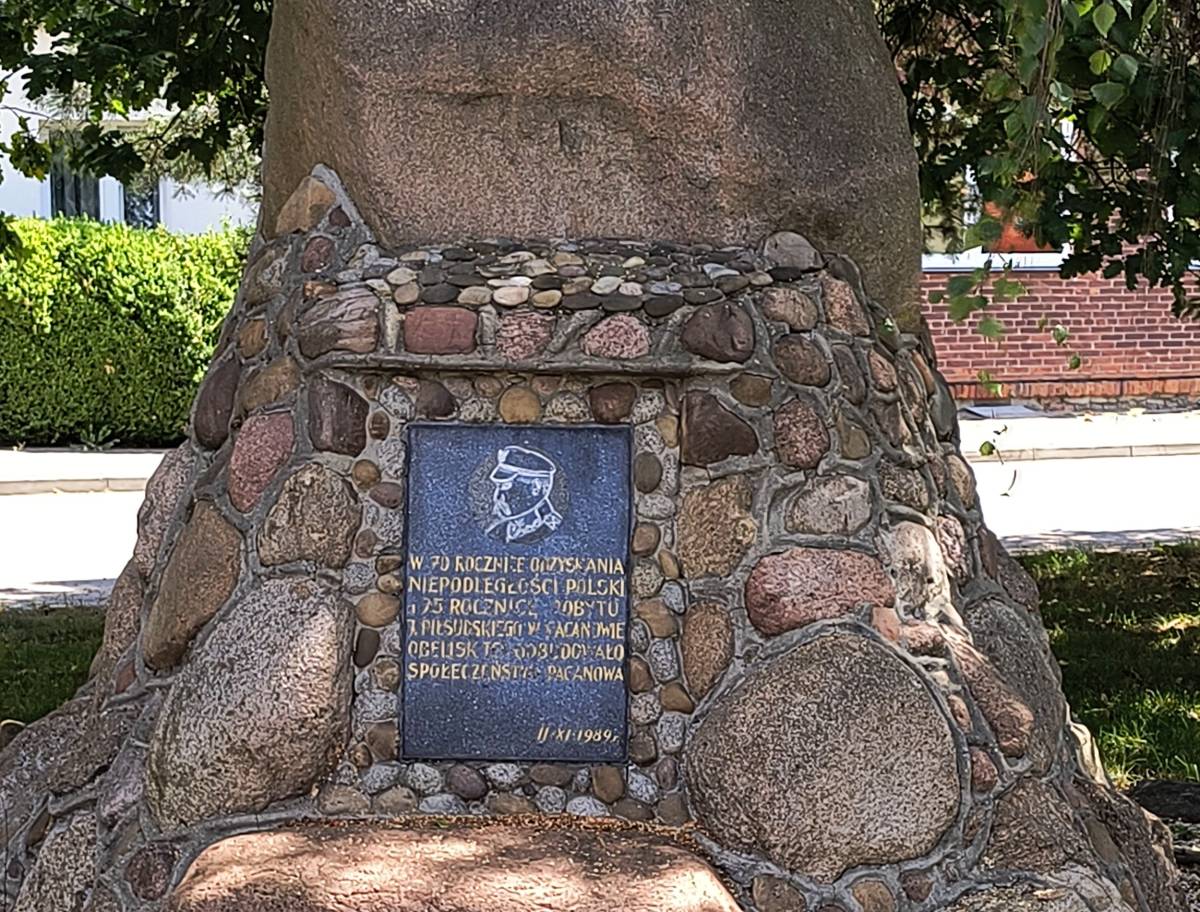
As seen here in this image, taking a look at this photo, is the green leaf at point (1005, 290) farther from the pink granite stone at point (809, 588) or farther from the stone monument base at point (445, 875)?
the stone monument base at point (445, 875)

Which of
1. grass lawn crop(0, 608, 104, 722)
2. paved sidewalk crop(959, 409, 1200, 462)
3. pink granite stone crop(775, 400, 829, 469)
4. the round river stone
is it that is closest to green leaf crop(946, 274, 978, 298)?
pink granite stone crop(775, 400, 829, 469)

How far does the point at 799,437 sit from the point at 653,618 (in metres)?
0.50

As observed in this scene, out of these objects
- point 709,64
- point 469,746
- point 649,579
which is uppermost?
point 709,64

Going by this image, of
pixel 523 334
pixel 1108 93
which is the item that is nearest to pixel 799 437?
pixel 523 334

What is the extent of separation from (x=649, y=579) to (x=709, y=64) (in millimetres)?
1175

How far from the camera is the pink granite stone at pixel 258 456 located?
4008mm

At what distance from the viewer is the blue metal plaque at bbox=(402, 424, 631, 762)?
390 centimetres

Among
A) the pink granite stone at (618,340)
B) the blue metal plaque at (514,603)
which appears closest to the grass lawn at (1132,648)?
the blue metal plaque at (514,603)

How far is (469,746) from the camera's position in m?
3.90

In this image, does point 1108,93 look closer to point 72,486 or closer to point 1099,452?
point 72,486

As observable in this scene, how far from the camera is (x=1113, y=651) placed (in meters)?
8.14

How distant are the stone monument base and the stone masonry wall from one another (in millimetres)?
239

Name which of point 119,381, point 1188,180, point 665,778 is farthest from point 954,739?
point 119,381

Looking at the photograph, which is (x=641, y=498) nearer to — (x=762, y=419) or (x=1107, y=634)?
(x=762, y=419)
